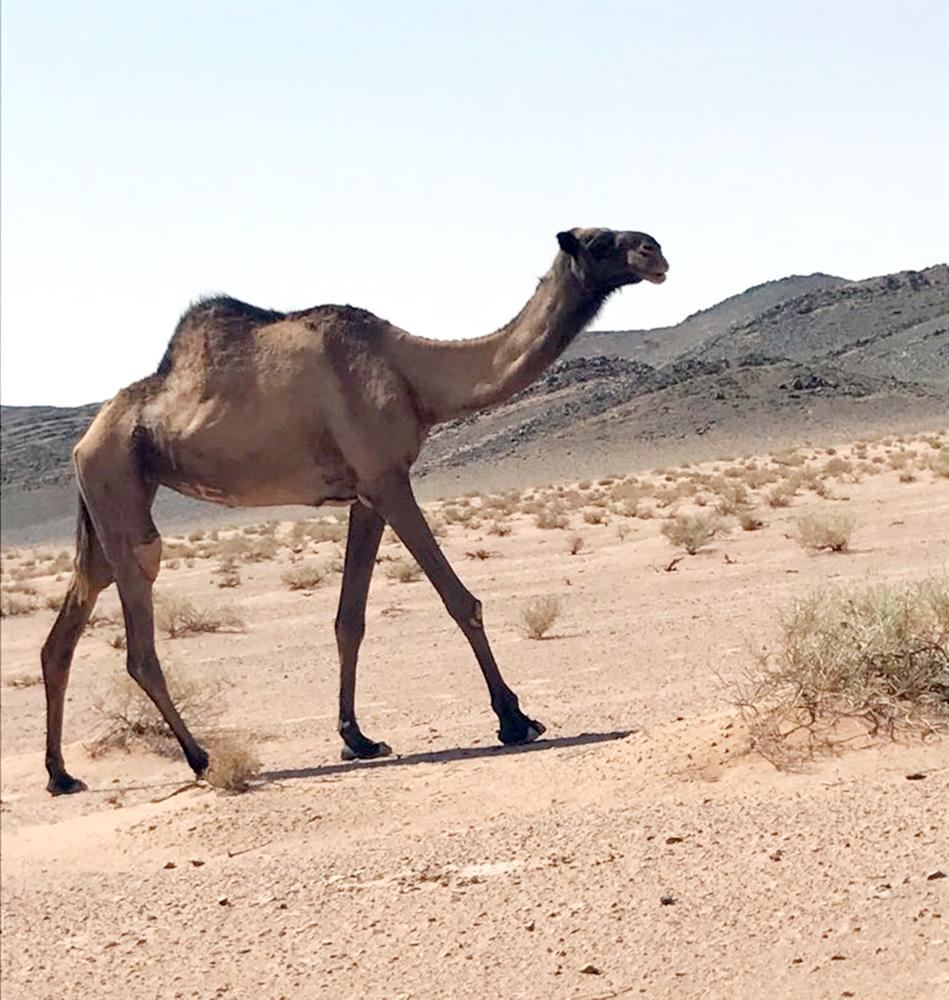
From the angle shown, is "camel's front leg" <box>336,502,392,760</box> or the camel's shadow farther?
"camel's front leg" <box>336,502,392,760</box>

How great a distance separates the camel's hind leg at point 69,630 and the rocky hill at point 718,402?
117 feet

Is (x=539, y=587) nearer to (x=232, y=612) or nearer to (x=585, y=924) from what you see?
(x=232, y=612)

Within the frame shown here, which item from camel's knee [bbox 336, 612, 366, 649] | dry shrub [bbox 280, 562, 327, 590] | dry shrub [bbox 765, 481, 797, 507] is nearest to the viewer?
camel's knee [bbox 336, 612, 366, 649]

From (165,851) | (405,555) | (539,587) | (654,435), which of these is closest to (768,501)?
(405,555)

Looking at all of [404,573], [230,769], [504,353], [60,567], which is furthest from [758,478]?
[230,769]

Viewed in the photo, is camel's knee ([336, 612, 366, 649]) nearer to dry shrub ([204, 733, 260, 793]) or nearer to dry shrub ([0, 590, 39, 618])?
dry shrub ([204, 733, 260, 793])

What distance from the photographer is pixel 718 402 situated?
68312 millimetres

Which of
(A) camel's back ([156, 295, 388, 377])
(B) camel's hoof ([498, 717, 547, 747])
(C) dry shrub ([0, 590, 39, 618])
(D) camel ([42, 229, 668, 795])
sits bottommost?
(B) camel's hoof ([498, 717, 547, 747])

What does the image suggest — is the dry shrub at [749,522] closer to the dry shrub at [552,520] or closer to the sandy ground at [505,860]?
the dry shrub at [552,520]

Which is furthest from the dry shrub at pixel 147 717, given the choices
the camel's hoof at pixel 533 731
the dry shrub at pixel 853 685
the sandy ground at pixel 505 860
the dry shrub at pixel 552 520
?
the dry shrub at pixel 552 520

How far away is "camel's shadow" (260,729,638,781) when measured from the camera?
8508 mm

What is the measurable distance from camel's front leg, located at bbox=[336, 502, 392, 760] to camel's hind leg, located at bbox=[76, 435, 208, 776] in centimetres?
106

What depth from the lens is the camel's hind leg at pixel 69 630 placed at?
33.7 feet

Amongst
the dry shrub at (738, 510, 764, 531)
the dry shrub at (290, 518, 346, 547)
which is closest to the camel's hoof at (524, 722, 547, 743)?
the dry shrub at (738, 510, 764, 531)
